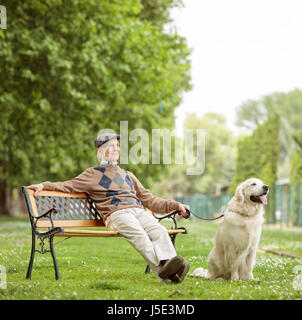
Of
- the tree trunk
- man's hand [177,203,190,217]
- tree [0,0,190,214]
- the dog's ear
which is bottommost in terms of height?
the tree trunk

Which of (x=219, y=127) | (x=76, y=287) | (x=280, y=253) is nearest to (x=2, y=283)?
(x=76, y=287)

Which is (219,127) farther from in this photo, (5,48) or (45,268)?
(45,268)

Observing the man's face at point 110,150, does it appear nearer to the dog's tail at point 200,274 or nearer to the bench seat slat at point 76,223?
the bench seat slat at point 76,223

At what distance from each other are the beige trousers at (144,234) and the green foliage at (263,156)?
21.8 m

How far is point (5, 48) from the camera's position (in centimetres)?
A: 1390

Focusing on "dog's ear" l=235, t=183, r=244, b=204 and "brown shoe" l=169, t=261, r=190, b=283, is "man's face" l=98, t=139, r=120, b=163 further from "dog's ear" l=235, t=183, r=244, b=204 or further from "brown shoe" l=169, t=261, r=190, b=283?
"brown shoe" l=169, t=261, r=190, b=283

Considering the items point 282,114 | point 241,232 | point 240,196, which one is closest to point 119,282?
point 241,232

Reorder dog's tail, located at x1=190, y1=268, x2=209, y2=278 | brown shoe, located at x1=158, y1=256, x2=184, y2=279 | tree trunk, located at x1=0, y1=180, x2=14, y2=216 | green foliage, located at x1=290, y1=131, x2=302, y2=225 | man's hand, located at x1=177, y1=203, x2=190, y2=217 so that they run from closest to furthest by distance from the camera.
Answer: brown shoe, located at x1=158, y1=256, x2=184, y2=279, man's hand, located at x1=177, y1=203, x2=190, y2=217, dog's tail, located at x1=190, y1=268, x2=209, y2=278, green foliage, located at x1=290, y1=131, x2=302, y2=225, tree trunk, located at x1=0, y1=180, x2=14, y2=216

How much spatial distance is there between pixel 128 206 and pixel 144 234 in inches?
18.7

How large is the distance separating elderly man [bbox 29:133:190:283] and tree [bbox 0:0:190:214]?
8284 mm

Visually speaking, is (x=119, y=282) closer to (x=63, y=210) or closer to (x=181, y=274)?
(x=181, y=274)

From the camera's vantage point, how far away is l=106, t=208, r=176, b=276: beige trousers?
571 cm

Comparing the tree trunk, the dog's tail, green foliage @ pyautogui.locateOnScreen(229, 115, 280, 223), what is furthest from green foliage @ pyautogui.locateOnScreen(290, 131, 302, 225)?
the dog's tail
